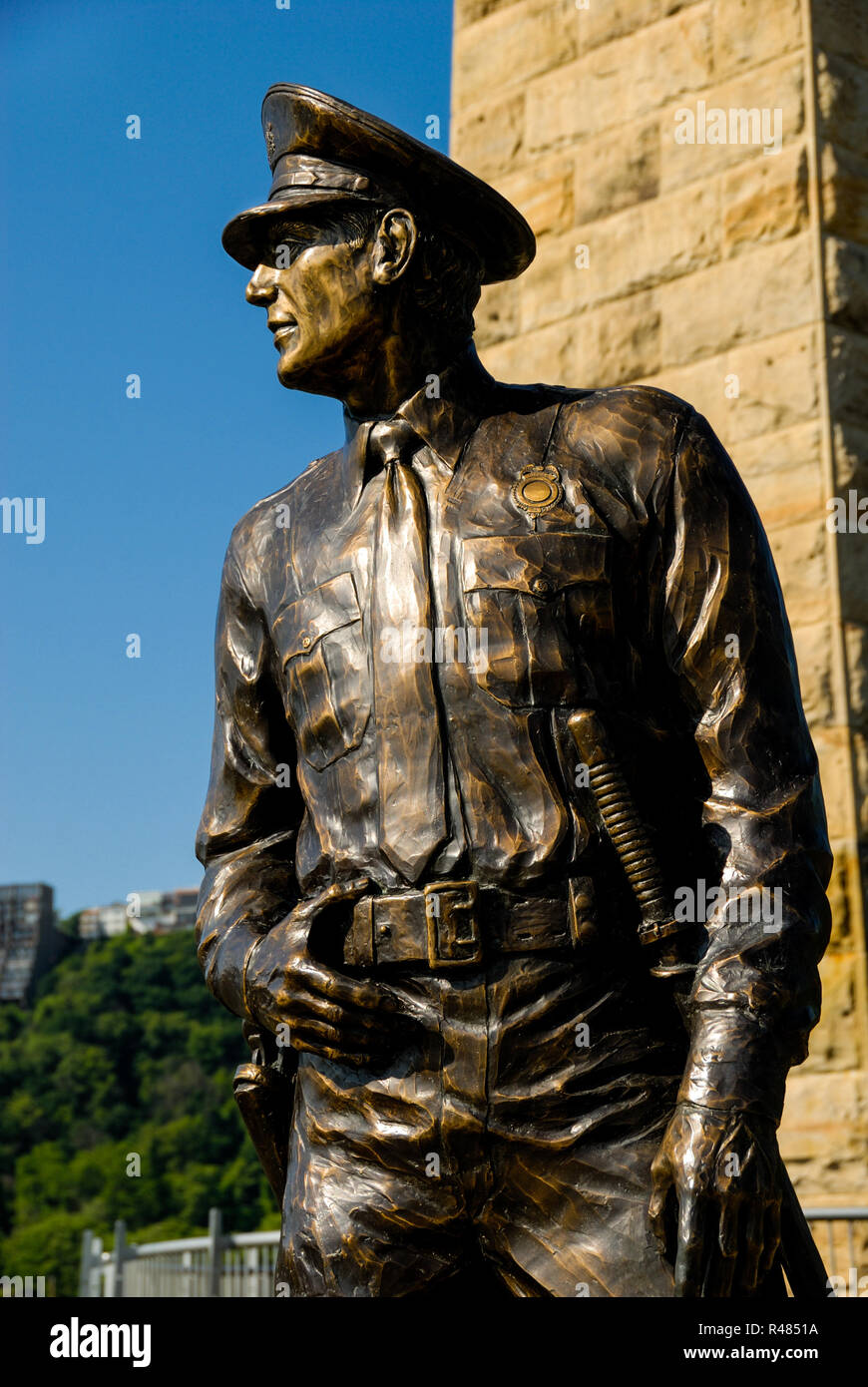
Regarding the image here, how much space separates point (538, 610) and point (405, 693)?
0.26 meters

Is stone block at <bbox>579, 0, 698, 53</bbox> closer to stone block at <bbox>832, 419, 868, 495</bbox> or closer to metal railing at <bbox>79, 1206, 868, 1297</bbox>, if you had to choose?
stone block at <bbox>832, 419, 868, 495</bbox>

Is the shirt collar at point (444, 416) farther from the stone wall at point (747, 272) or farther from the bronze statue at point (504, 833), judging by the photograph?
the stone wall at point (747, 272)

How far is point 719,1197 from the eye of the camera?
2631 millimetres

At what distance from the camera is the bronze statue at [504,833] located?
9.26 ft

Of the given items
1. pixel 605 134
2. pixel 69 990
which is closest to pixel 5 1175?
pixel 69 990

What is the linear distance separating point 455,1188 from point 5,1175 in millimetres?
51743

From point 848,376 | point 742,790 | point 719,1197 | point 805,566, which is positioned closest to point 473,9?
point 848,376

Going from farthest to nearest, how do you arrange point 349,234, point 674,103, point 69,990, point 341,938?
point 69,990 < point 674,103 < point 349,234 < point 341,938

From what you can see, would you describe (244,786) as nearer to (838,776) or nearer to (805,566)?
(838,776)

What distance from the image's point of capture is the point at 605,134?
6.84m

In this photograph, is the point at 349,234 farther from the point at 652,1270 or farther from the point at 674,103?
the point at 674,103

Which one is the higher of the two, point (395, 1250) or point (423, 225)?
point (423, 225)

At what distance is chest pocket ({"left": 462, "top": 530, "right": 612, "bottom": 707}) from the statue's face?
1.65 feet

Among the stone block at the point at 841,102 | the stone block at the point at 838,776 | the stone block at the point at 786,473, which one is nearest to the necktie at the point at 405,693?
the stone block at the point at 838,776
